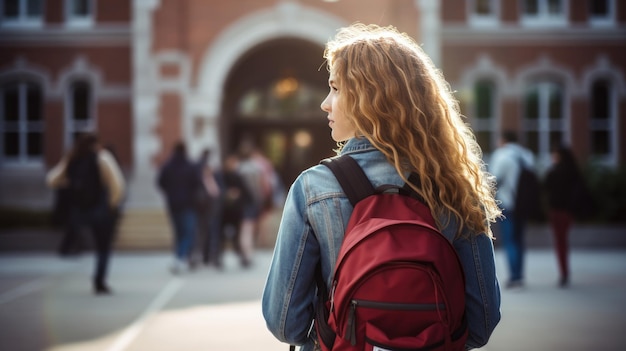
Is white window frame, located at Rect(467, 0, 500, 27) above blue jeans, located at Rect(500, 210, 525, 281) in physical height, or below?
above

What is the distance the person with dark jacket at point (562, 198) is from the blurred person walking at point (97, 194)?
5.67m

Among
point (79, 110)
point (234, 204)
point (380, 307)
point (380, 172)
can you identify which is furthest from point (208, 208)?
point (79, 110)

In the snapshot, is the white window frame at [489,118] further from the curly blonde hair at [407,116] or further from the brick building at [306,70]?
the curly blonde hair at [407,116]

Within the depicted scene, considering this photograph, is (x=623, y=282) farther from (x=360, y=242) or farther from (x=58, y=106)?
(x=58, y=106)

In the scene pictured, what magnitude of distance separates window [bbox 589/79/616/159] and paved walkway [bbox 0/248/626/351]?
36.4 ft

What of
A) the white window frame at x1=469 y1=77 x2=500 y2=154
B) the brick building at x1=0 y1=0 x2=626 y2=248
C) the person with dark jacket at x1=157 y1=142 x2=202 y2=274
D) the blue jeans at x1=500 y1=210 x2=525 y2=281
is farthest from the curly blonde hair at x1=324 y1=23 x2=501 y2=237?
the white window frame at x1=469 y1=77 x2=500 y2=154

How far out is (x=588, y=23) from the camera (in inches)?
885

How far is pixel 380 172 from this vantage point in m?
2.08

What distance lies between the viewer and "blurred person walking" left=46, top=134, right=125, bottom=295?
927 cm

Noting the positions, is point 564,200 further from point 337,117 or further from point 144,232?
point 144,232

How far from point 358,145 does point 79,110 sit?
2231 cm

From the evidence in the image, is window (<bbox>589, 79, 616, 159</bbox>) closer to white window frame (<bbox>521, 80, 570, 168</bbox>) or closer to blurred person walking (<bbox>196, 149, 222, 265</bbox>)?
white window frame (<bbox>521, 80, 570, 168</bbox>)

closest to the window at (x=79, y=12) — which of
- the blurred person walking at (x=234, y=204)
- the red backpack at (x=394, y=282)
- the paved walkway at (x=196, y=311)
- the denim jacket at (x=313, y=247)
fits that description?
the blurred person walking at (x=234, y=204)

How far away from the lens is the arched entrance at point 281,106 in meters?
23.2
